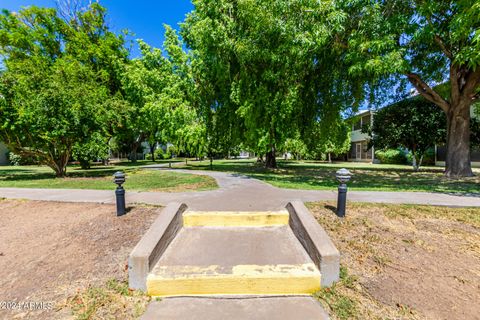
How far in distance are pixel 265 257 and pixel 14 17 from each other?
28.2 meters

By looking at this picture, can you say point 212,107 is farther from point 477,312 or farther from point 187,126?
point 477,312

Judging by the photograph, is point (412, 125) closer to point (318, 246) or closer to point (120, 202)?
point (318, 246)

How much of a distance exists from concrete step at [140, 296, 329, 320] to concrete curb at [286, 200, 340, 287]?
0.37 meters

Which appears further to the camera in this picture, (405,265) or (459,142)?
(459,142)

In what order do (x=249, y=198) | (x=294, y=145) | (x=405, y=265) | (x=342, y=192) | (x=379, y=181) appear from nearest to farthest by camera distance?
(x=405, y=265), (x=342, y=192), (x=249, y=198), (x=379, y=181), (x=294, y=145)

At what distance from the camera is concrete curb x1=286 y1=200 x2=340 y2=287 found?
8.70 feet

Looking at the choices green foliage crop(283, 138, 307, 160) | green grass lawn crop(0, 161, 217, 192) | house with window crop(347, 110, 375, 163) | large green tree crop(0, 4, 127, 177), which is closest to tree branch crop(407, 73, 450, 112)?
green foliage crop(283, 138, 307, 160)

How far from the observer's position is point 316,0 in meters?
7.27

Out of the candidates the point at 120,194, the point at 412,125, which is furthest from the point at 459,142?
the point at 120,194

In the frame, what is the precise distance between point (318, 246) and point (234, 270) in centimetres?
112

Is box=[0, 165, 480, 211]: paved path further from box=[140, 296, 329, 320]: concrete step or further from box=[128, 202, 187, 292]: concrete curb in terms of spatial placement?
box=[140, 296, 329, 320]: concrete step

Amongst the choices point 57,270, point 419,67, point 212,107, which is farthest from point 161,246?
point 419,67

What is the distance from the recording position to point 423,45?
10297 millimetres

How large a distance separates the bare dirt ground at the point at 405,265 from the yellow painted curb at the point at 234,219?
2.69 ft
